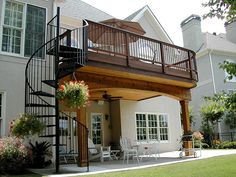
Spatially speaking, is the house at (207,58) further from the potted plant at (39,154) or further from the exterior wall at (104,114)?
the potted plant at (39,154)

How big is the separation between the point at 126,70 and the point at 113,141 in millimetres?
6179

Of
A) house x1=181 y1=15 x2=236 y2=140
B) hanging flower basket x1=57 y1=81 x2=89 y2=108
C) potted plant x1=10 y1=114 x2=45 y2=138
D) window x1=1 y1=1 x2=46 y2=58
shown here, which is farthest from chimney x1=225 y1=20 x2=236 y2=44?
potted plant x1=10 y1=114 x2=45 y2=138

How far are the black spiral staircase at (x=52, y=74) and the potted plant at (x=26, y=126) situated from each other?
304 mm

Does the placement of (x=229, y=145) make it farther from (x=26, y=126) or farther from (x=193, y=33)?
(x=26, y=126)

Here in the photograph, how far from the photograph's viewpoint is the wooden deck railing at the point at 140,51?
10117 mm

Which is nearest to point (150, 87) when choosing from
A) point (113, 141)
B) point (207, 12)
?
point (113, 141)

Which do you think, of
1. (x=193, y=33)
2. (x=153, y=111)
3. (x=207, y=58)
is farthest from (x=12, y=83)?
(x=193, y=33)

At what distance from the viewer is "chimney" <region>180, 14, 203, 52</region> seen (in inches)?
1038

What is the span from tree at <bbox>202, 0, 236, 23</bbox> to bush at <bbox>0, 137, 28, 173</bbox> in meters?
7.09

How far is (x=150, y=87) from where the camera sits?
12.2 m

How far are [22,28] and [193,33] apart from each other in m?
19.5

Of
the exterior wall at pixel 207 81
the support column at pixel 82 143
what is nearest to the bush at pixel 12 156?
the support column at pixel 82 143

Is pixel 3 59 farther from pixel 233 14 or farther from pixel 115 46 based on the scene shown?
pixel 233 14

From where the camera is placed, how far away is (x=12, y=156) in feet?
26.7
